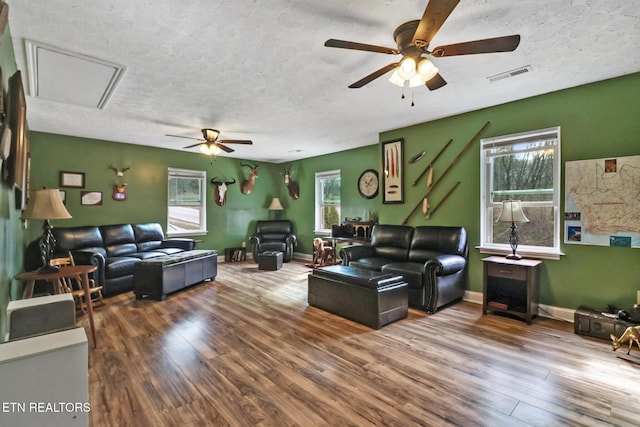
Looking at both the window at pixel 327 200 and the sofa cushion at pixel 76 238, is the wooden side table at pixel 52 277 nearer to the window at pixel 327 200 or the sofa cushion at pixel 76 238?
the sofa cushion at pixel 76 238

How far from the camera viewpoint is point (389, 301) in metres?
3.26

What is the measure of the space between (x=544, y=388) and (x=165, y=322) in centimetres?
356

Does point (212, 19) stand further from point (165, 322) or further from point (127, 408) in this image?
point (165, 322)

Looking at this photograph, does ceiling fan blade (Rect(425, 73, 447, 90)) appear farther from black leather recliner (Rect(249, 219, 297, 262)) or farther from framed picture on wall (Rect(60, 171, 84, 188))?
framed picture on wall (Rect(60, 171, 84, 188))

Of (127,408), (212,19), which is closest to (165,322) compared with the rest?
(127,408)

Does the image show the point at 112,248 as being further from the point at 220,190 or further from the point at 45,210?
the point at 220,190

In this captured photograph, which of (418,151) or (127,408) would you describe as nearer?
(127,408)

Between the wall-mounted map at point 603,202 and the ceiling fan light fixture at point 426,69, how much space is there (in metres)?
2.33

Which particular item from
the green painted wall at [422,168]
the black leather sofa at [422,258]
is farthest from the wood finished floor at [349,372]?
the green painted wall at [422,168]

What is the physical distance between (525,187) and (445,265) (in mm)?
1480

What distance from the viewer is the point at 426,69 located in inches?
84.8

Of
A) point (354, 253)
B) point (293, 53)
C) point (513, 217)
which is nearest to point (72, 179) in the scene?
point (293, 53)

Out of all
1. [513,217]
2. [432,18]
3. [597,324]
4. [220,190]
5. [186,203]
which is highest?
[432,18]

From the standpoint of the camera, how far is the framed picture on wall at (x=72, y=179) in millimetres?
5125
